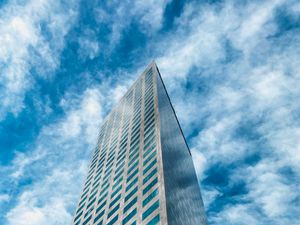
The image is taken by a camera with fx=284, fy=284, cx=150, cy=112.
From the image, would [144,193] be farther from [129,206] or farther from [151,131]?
[151,131]

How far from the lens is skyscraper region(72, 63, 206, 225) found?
4528 cm

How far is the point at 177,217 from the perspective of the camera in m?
44.4

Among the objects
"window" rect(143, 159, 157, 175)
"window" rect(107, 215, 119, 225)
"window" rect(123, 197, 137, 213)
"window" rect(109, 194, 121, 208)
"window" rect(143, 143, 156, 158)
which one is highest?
"window" rect(143, 143, 156, 158)

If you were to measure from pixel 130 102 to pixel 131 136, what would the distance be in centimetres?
2609

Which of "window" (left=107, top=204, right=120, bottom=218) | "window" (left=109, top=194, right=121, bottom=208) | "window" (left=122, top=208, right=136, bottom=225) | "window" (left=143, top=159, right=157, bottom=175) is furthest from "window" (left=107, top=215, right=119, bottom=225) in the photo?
"window" (left=143, top=159, right=157, bottom=175)

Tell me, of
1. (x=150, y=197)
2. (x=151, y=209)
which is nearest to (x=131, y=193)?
(x=150, y=197)

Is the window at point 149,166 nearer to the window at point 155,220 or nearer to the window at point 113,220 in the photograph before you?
the window at point 113,220

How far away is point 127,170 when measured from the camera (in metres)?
61.4

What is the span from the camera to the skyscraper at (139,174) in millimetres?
45281

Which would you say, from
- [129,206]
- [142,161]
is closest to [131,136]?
[142,161]

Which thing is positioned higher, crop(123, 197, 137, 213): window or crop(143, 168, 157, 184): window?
crop(143, 168, 157, 184): window

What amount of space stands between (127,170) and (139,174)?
7469 mm

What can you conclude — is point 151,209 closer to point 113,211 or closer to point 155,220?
point 155,220

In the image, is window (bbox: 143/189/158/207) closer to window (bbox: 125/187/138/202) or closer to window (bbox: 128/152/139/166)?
window (bbox: 125/187/138/202)
